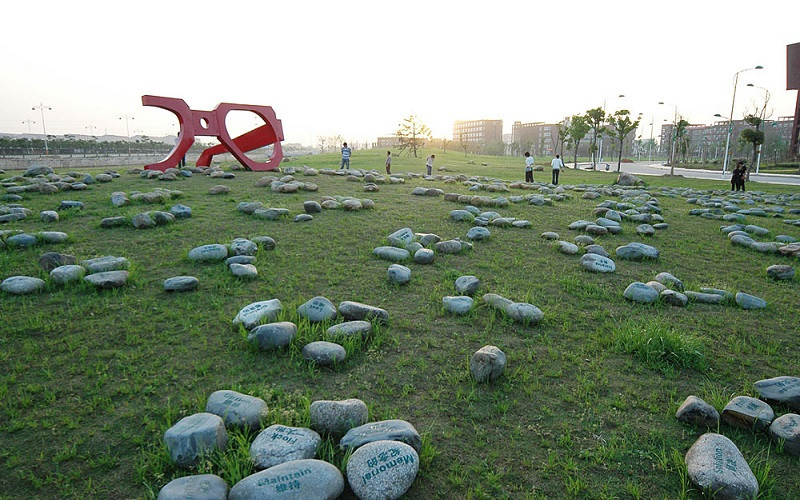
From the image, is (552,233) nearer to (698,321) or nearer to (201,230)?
(698,321)

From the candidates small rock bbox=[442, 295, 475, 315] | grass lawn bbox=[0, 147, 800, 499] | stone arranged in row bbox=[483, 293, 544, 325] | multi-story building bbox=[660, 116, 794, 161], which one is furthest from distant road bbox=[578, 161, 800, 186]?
small rock bbox=[442, 295, 475, 315]

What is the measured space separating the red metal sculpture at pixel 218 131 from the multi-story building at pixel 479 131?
13177 centimetres

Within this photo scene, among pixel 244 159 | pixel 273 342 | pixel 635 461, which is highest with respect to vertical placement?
pixel 244 159

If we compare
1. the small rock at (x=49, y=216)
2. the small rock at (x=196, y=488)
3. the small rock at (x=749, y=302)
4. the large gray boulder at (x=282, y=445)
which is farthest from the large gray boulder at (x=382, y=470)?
the small rock at (x=49, y=216)

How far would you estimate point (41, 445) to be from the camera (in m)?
2.94

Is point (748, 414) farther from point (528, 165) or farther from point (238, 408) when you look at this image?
point (528, 165)

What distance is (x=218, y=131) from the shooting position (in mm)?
16828

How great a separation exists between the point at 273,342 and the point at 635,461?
9.97ft

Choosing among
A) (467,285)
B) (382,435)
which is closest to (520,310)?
(467,285)

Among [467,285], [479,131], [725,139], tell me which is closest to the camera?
[467,285]

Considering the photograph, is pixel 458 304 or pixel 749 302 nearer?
pixel 458 304

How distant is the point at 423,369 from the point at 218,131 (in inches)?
619

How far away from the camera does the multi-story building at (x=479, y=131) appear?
153500mm

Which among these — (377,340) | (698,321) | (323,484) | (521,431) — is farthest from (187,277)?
(698,321)
